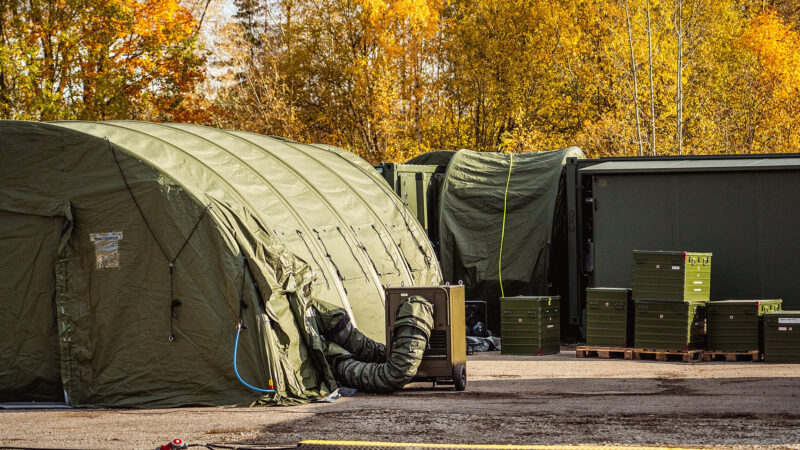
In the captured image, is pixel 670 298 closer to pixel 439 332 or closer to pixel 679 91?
pixel 439 332

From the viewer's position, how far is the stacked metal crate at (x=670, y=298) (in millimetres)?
13734

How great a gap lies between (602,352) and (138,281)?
23.0ft

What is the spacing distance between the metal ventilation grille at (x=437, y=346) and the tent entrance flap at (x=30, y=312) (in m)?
3.95

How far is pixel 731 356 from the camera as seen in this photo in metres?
13.7

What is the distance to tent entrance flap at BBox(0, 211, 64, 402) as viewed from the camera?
34.9 ft

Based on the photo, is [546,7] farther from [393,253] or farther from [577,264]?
[393,253]

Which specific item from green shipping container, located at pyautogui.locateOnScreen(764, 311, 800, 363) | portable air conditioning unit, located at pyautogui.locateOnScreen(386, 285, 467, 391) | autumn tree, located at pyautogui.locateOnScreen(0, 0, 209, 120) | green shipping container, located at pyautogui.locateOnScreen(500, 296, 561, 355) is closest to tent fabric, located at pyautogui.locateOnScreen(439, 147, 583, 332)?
green shipping container, located at pyautogui.locateOnScreen(500, 296, 561, 355)

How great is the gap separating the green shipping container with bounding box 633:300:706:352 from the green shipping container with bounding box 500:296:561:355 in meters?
1.37

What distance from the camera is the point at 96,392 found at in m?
10.5

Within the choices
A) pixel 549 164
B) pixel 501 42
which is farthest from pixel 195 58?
pixel 549 164

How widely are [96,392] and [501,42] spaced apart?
24.6m

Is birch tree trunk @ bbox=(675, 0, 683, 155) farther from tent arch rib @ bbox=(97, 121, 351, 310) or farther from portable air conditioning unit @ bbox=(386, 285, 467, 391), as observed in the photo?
portable air conditioning unit @ bbox=(386, 285, 467, 391)

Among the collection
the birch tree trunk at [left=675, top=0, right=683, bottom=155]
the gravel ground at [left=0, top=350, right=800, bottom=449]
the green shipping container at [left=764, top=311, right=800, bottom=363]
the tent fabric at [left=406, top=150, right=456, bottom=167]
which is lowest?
the gravel ground at [left=0, top=350, right=800, bottom=449]

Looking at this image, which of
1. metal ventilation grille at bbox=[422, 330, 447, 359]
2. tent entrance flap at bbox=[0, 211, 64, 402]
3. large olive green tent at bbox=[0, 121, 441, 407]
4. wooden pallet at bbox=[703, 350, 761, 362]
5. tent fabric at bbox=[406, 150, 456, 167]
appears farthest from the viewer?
tent fabric at bbox=[406, 150, 456, 167]
